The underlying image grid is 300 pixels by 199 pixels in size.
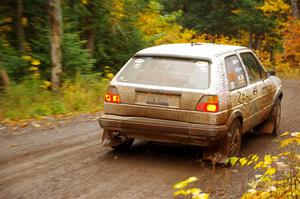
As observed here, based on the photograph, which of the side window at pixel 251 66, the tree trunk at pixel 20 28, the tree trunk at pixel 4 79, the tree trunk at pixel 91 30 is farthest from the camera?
the tree trunk at pixel 91 30

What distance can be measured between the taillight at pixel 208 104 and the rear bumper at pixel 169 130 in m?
0.22

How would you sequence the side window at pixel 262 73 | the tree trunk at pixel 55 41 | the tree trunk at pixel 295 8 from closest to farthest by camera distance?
the side window at pixel 262 73 < the tree trunk at pixel 55 41 < the tree trunk at pixel 295 8

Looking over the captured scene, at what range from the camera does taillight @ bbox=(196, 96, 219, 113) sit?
22.2ft

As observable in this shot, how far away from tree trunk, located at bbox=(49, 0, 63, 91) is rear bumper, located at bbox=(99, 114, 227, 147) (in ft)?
20.7

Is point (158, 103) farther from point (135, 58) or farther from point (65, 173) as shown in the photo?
point (65, 173)

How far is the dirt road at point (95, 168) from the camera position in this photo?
594 cm

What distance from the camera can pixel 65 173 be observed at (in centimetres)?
661

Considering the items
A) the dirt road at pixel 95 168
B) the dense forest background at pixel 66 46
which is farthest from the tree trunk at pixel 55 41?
the dirt road at pixel 95 168

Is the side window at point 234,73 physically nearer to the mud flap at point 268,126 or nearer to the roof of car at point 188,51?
the roof of car at point 188,51

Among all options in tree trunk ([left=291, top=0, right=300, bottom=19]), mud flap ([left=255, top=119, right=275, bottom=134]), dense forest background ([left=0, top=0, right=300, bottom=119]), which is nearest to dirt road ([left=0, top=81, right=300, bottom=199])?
mud flap ([left=255, top=119, right=275, bottom=134])

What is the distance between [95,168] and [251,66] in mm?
3515

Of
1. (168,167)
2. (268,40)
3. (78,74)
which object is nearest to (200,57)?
(168,167)

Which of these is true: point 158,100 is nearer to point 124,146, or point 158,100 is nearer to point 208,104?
point 208,104

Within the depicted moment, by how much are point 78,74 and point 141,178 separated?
7.59 metres
